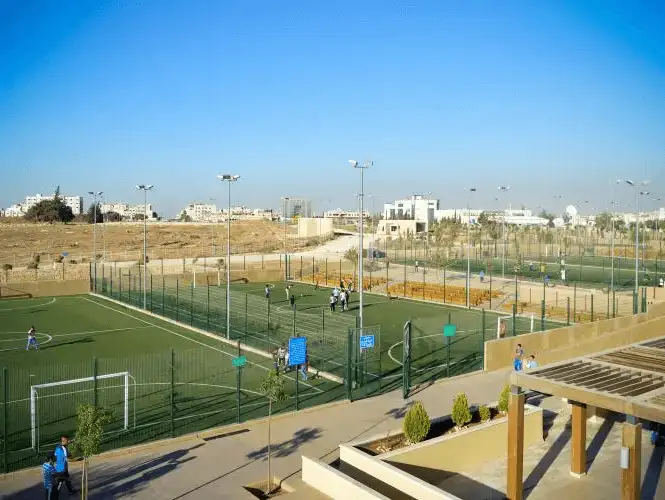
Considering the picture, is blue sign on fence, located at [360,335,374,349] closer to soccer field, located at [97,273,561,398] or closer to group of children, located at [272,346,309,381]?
soccer field, located at [97,273,561,398]

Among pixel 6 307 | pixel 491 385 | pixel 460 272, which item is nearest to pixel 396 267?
pixel 460 272

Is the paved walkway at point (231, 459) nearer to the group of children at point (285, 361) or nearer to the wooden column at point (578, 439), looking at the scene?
the group of children at point (285, 361)

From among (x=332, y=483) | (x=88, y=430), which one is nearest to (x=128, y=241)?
(x=88, y=430)

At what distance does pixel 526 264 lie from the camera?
71.7m

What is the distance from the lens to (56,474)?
1262cm

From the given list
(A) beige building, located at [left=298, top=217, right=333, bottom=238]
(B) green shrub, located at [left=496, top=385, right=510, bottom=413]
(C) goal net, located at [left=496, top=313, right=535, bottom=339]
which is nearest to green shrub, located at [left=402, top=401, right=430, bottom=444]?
(B) green shrub, located at [left=496, top=385, right=510, bottom=413]

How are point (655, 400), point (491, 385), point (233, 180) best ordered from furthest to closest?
1. point (233, 180)
2. point (491, 385)
3. point (655, 400)

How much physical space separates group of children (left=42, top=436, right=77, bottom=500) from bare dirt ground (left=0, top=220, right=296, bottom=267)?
6394 cm

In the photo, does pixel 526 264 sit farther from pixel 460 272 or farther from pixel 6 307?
pixel 6 307

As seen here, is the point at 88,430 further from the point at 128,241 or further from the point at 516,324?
the point at 128,241

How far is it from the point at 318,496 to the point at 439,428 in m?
4.69

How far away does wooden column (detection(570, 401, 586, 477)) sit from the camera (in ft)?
47.9

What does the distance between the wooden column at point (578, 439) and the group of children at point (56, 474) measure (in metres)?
11.0

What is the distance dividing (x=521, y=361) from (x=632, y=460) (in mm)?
11659
